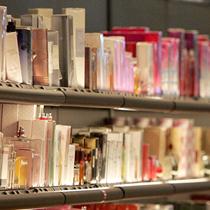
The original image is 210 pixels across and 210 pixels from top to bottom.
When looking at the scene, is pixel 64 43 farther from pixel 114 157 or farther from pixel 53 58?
pixel 114 157

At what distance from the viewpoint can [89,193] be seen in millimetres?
3898

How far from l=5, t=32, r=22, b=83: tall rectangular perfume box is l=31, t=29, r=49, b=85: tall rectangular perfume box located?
137 millimetres

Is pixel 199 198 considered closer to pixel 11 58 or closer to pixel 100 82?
pixel 100 82

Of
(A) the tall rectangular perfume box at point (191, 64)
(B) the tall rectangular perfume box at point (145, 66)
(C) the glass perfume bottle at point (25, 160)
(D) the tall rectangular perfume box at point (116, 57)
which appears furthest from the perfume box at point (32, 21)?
A: (A) the tall rectangular perfume box at point (191, 64)

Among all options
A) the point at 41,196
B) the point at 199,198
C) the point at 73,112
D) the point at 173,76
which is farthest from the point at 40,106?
the point at 199,198

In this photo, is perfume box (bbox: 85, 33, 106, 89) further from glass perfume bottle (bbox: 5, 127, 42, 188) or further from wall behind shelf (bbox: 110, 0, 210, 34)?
wall behind shelf (bbox: 110, 0, 210, 34)

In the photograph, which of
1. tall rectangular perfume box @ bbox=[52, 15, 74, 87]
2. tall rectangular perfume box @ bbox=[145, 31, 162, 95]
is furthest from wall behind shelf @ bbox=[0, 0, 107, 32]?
tall rectangular perfume box @ bbox=[52, 15, 74, 87]

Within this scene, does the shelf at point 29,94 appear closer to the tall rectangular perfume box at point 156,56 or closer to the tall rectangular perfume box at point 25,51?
the tall rectangular perfume box at point 25,51

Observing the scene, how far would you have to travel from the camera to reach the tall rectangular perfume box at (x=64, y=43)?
3.87m

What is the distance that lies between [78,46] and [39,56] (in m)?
0.33

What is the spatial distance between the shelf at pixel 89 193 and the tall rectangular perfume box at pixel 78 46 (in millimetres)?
497

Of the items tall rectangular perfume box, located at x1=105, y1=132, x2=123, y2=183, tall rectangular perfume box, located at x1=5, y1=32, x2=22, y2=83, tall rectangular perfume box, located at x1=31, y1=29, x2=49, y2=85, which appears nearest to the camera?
tall rectangular perfume box, located at x1=5, y1=32, x2=22, y2=83

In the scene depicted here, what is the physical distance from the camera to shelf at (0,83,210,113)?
341cm

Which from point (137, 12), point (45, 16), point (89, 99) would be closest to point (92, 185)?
point (89, 99)
